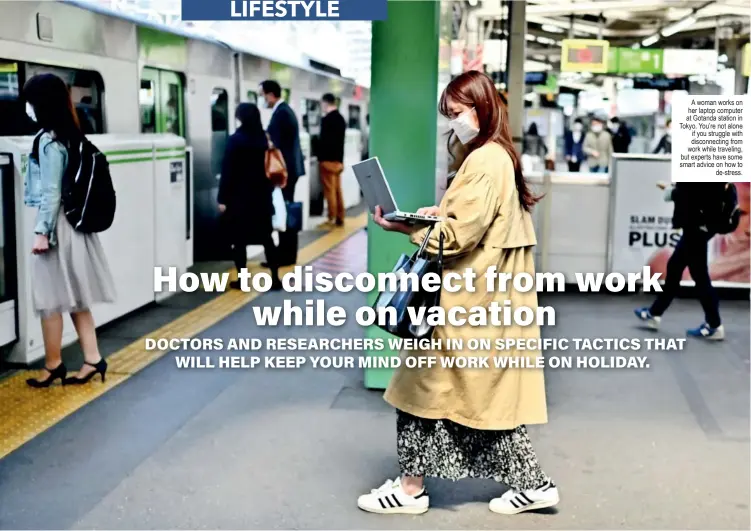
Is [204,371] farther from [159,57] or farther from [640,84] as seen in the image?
[640,84]

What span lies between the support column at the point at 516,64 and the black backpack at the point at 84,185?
4638mm

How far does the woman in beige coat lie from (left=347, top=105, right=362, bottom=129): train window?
36.8 feet

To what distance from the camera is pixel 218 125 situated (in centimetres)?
834

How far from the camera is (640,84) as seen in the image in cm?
1906

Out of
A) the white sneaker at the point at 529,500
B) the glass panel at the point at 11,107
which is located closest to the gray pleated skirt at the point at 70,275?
the glass panel at the point at 11,107

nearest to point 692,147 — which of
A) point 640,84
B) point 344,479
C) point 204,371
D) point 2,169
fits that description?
point 344,479

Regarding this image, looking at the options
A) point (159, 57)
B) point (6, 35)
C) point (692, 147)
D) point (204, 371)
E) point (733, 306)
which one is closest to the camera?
point (692, 147)

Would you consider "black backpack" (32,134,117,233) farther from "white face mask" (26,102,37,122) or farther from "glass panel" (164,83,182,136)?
"glass panel" (164,83,182,136)

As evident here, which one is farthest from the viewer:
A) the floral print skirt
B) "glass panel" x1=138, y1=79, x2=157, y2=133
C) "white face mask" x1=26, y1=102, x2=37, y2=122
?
"glass panel" x1=138, y1=79, x2=157, y2=133

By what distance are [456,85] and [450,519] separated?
57.6 inches

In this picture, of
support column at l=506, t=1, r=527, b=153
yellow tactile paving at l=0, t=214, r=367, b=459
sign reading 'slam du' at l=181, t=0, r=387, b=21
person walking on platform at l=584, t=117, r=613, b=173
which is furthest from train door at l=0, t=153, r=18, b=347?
person walking on platform at l=584, t=117, r=613, b=173

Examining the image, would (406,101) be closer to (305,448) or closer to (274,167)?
(305,448)

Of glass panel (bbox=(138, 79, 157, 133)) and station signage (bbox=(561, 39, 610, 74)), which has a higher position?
station signage (bbox=(561, 39, 610, 74))

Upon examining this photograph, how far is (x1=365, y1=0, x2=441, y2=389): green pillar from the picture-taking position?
14.5 feet
